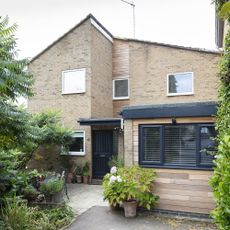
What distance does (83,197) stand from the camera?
10328 millimetres

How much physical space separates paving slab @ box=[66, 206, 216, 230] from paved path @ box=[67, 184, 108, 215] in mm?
829

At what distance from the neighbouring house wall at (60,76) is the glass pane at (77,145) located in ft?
1.35

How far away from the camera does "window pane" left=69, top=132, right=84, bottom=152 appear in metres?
13.8

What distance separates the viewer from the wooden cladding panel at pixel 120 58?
51.3 feet

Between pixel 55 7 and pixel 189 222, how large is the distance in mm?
11618

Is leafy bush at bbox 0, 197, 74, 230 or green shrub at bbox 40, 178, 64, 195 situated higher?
green shrub at bbox 40, 178, 64, 195

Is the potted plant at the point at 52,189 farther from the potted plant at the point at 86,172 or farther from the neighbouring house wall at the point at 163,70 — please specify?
the neighbouring house wall at the point at 163,70

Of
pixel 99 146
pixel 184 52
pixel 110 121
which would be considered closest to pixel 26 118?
pixel 110 121

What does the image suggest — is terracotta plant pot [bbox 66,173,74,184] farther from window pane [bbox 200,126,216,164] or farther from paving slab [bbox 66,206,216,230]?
window pane [bbox 200,126,216,164]

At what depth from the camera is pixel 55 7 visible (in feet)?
45.6

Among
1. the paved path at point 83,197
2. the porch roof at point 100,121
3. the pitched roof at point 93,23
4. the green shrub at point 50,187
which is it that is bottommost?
the paved path at point 83,197

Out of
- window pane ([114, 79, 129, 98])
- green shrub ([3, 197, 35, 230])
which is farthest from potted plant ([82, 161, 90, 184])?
green shrub ([3, 197, 35, 230])

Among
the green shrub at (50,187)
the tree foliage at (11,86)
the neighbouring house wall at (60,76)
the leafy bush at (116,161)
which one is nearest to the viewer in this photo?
the tree foliage at (11,86)

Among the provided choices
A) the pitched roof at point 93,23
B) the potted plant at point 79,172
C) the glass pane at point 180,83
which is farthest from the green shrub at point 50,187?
A: the pitched roof at point 93,23
